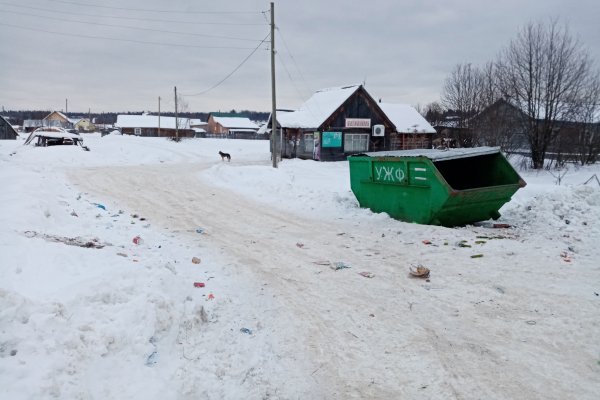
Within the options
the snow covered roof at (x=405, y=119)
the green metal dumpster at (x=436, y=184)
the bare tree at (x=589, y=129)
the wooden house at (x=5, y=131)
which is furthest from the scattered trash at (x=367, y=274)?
the wooden house at (x=5, y=131)

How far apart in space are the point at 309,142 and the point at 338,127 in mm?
2426

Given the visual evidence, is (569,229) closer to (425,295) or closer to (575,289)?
(575,289)

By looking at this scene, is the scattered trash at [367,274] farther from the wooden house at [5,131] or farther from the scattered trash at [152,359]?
the wooden house at [5,131]

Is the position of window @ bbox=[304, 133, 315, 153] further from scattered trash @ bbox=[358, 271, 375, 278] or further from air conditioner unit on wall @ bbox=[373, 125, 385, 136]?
scattered trash @ bbox=[358, 271, 375, 278]

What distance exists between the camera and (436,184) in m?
8.74

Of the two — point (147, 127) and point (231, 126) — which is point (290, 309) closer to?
point (147, 127)

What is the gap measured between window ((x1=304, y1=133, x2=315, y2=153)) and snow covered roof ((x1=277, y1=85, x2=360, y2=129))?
0.84 m

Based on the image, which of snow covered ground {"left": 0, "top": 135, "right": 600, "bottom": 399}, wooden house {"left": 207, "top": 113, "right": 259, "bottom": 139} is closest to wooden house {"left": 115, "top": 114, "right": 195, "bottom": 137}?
wooden house {"left": 207, "top": 113, "right": 259, "bottom": 139}

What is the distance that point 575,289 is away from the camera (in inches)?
216

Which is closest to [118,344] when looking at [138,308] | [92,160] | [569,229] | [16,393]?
[138,308]

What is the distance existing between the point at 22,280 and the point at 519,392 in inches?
178

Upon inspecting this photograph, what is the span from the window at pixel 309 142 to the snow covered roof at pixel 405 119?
6.89 metres

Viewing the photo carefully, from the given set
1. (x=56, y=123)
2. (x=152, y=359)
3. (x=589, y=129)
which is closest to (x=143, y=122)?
(x=56, y=123)

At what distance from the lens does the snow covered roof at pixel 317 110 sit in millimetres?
30609
